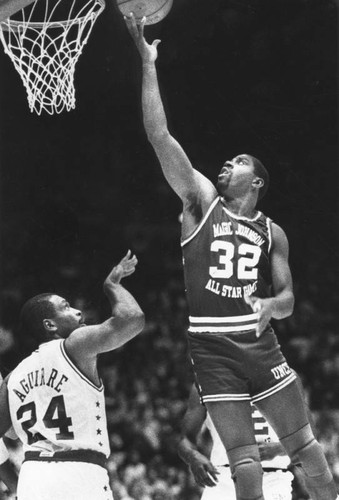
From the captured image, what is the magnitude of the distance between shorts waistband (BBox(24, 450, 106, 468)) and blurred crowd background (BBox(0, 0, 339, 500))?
15.2 ft

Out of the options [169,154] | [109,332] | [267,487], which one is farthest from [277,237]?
[267,487]

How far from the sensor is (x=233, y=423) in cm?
484

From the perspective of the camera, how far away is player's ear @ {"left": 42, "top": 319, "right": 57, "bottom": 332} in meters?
5.62

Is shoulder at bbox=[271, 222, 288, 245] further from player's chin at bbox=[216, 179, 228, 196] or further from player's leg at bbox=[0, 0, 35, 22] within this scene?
player's leg at bbox=[0, 0, 35, 22]

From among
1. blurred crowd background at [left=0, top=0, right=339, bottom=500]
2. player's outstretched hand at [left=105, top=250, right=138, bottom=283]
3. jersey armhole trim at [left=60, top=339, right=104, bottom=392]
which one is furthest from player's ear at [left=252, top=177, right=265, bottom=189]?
blurred crowd background at [left=0, top=0, right=339, bottom=500]

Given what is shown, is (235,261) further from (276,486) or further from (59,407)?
(276,486)

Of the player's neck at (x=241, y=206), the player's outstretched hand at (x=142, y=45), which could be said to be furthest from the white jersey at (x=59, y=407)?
the player's outstretched hand at (x=142, y=45)

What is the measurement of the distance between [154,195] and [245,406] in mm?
5664

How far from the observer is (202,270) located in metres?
5.14

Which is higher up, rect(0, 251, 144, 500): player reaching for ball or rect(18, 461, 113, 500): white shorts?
rect(0, 251, 144, 500): player reaching for ball

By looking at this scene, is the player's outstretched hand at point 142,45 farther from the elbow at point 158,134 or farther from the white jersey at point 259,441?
the white jersey at point 259,441

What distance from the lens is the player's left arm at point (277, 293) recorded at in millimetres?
4883

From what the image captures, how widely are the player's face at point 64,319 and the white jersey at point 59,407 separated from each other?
9.2 inches

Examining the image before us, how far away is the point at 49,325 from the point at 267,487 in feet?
6.09
